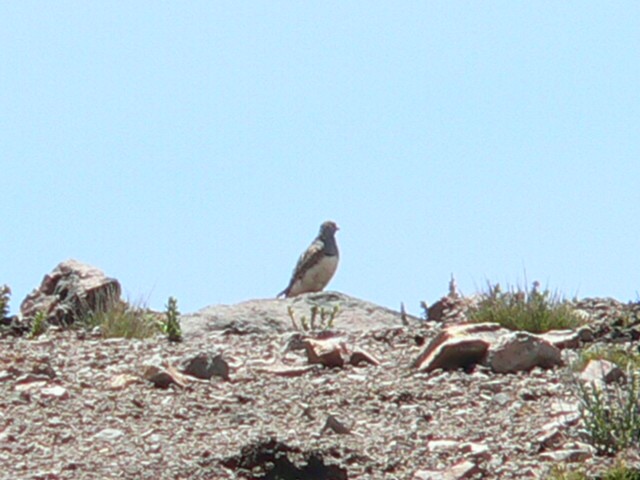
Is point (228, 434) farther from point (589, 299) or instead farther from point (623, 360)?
point (589, 299)

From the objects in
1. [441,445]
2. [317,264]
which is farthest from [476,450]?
[317,264]

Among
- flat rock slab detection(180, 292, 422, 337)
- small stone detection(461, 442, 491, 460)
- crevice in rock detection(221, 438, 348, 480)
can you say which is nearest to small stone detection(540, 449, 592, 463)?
small stone detection(461, 442, 491, 460)

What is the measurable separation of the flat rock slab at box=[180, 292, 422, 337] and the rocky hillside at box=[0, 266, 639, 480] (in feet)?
5.85

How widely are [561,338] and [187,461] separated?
182 inches

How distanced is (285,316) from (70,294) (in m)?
2.63

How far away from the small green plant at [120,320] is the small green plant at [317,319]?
4.96 feet

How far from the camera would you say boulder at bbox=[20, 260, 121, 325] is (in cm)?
1694

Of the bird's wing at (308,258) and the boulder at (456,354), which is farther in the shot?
the bird's wing at (308,258)

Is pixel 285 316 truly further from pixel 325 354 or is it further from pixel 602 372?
pixel 602 372

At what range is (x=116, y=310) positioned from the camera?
15891 mm

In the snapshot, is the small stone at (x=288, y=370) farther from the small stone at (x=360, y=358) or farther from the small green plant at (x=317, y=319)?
the small green plant at (x=317, y=319)

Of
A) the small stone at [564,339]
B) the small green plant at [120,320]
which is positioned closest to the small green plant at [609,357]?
the small stone at [564,339]

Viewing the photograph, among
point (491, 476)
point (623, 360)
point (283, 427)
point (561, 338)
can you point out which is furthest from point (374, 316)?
point (491, 476)

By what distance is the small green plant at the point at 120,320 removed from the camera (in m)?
15.2
